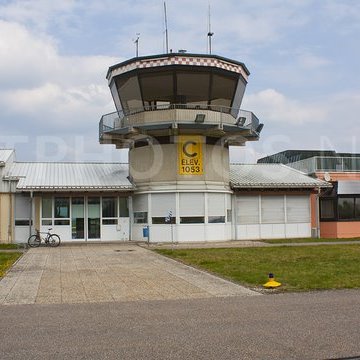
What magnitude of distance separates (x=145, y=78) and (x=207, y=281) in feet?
52.4

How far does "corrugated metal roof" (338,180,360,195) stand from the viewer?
109 ft

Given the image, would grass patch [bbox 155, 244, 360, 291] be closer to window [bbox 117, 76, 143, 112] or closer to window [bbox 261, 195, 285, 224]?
window [bbox 261, 195, 285, 224]

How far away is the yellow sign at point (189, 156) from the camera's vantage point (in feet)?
94.3

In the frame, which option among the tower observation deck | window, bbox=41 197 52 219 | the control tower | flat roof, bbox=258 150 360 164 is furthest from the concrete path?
flat roof, bbox=258 150 360 164

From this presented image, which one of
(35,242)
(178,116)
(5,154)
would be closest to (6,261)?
(35,242)

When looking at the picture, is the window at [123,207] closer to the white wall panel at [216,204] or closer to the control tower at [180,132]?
the control tower at [180,132]

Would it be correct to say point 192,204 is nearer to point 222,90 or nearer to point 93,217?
point 93,217

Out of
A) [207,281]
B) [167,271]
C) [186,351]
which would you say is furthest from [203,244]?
[186,351]

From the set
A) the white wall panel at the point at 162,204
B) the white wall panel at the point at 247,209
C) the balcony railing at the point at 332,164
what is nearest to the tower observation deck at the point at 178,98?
the white wall panel at the point at 162,204

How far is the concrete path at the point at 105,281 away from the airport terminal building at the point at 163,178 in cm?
851

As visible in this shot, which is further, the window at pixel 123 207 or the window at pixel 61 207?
the window at pixel 123 207

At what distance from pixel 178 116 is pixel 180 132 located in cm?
130

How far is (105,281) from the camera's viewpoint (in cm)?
1379

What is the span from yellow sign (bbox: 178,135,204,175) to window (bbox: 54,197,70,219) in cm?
646
